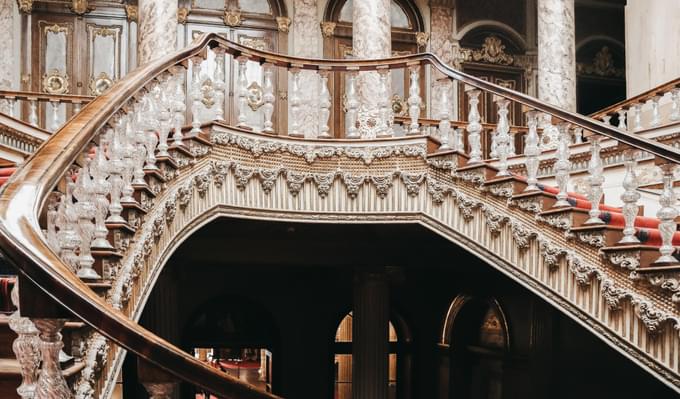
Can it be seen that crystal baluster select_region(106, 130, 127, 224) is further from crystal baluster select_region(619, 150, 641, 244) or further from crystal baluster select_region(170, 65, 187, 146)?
crystal baluster select_region(619, 150, 641, 244)

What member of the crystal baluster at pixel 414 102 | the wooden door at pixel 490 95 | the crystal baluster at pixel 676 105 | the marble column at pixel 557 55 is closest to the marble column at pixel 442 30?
the wooden door at pixel 490 95

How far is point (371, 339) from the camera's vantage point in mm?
10094

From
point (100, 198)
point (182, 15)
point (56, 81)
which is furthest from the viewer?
point (182, 15)

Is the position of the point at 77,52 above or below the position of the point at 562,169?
above

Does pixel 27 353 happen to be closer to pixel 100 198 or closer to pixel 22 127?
pixel 100 198

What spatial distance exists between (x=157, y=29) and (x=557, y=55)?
528 centimetres

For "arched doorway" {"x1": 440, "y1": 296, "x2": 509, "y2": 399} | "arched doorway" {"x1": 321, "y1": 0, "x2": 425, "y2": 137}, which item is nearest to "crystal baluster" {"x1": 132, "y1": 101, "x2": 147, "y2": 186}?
"arched doorway" {"x1": 440, "y1": 296, "x2": 509, "y2": 399}

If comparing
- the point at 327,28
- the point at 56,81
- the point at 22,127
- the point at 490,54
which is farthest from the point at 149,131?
the point at 490,54

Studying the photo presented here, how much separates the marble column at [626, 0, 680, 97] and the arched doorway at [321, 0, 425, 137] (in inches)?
141

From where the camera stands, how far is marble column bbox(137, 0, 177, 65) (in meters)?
10.4

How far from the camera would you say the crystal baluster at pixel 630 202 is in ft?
19.1

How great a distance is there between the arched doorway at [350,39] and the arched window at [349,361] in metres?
3.15

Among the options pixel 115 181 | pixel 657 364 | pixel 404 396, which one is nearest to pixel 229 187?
pixel 115 181

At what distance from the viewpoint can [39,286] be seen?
2.45 meters
